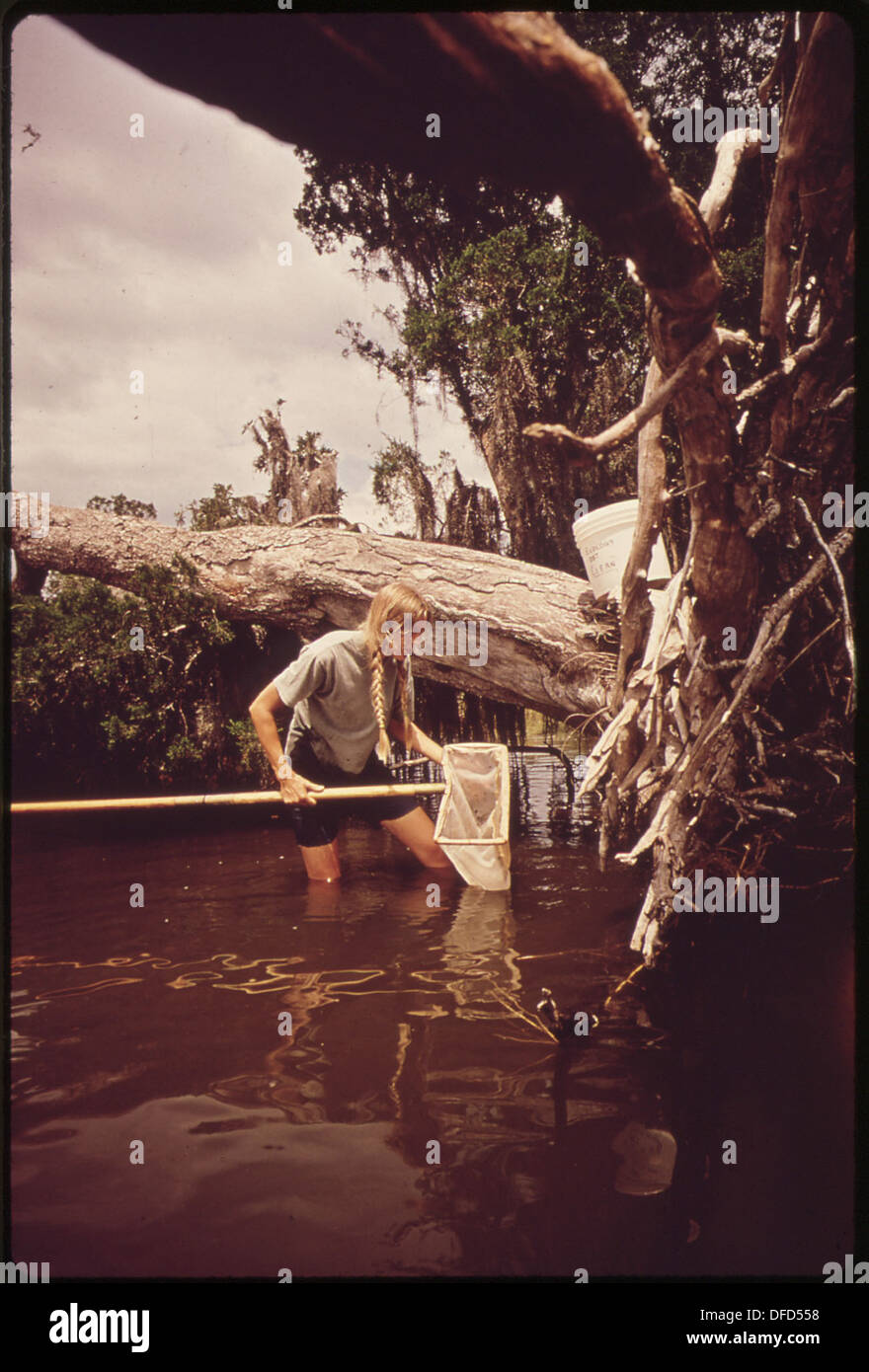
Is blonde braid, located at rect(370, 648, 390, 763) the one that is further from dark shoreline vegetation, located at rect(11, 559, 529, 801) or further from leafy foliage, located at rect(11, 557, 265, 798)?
leafy foliage, located at rect(11, 557, 265, 798)

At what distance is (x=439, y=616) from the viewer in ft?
20.7

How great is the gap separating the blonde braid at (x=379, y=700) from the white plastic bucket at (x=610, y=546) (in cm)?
145

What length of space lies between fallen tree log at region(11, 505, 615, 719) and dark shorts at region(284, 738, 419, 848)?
4.70 ft

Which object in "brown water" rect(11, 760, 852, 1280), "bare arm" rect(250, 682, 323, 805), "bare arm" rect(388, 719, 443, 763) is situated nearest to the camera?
"brown water" rect(11, 760, 852, 1280)

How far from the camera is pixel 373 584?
6801mm

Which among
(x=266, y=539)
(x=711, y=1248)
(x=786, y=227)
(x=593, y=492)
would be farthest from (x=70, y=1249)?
(x=593, y=492)

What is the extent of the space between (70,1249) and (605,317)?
334 inches

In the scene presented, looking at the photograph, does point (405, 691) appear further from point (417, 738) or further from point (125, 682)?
point (125, 682)

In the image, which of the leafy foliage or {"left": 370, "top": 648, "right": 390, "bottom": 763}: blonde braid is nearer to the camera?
{"left": 370, "top": 648, "right": 390, "bottom": 763}: blonde braid

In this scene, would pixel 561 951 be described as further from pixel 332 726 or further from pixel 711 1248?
pixel 332 726

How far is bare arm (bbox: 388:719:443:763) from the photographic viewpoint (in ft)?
16.2

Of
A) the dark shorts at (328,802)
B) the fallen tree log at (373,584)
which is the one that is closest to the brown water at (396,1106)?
the dark shorts at (328,802)

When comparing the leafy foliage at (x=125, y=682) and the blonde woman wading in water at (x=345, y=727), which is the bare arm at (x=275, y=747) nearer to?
the blonde woman wading in water at (x=345, y=727)

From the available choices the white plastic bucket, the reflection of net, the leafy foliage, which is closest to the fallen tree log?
the leafy foliage
